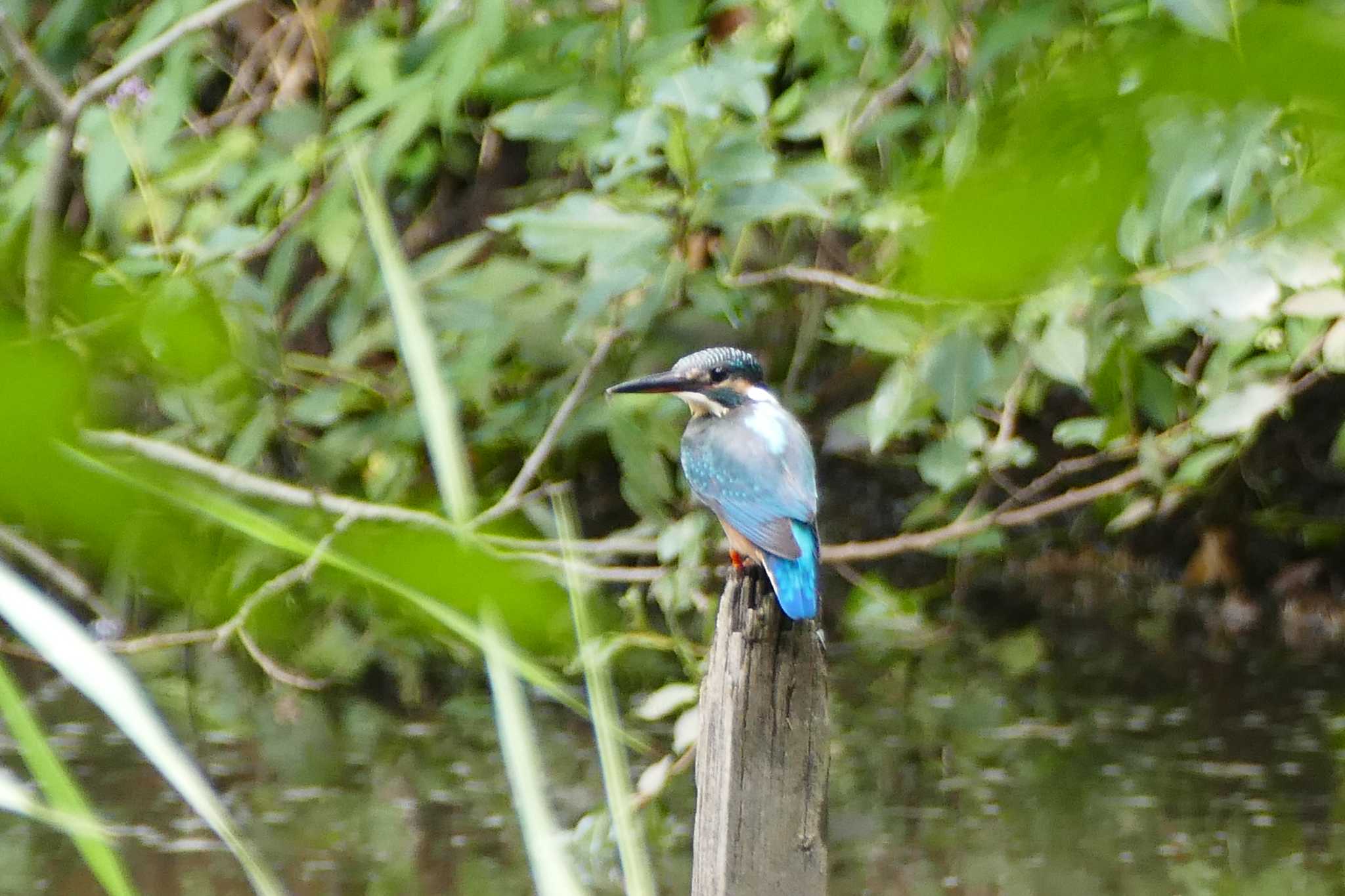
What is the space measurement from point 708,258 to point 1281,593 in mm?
3804

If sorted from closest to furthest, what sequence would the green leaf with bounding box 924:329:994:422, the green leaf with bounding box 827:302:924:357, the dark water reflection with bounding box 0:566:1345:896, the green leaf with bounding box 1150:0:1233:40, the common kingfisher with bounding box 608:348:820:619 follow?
the green leaf with bounding box 1150:0:1233:40
the common kingfisher with bounding box 608:348:820:619
the green leaf with bounding box 924:329:994:422
the green leaf with bounding box 827:302:924:357
the dark water reflection with bounding box 0:566:1345:896

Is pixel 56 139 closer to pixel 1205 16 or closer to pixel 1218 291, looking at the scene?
pixel 1218 291

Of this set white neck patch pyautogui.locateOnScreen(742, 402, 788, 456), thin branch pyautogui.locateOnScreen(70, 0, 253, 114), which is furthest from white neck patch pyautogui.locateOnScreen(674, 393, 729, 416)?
thin branch pyautogui.locateOnScreen(70, 0, 253, 114)

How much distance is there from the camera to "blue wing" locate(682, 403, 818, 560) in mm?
2260

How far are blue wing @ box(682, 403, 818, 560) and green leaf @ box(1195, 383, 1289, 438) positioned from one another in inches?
34.6

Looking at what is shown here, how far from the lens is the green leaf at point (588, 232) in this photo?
2885 millimetres

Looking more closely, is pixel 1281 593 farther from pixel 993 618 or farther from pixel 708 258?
pixel 708 258

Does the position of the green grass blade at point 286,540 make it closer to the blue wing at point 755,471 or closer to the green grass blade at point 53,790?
the green grass blade at point 53,790

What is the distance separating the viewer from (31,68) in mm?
1566

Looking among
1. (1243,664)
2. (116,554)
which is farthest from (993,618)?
(116,554)

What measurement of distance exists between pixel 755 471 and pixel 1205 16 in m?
2.03

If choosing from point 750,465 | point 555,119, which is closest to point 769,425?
point 750,465

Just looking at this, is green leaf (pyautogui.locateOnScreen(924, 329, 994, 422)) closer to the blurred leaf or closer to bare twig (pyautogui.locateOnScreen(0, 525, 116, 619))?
the blurred leaf

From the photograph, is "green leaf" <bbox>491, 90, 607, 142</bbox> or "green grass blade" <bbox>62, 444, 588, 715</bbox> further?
"green leaf" <bbox>491, 90, 607, 142</bbox>
